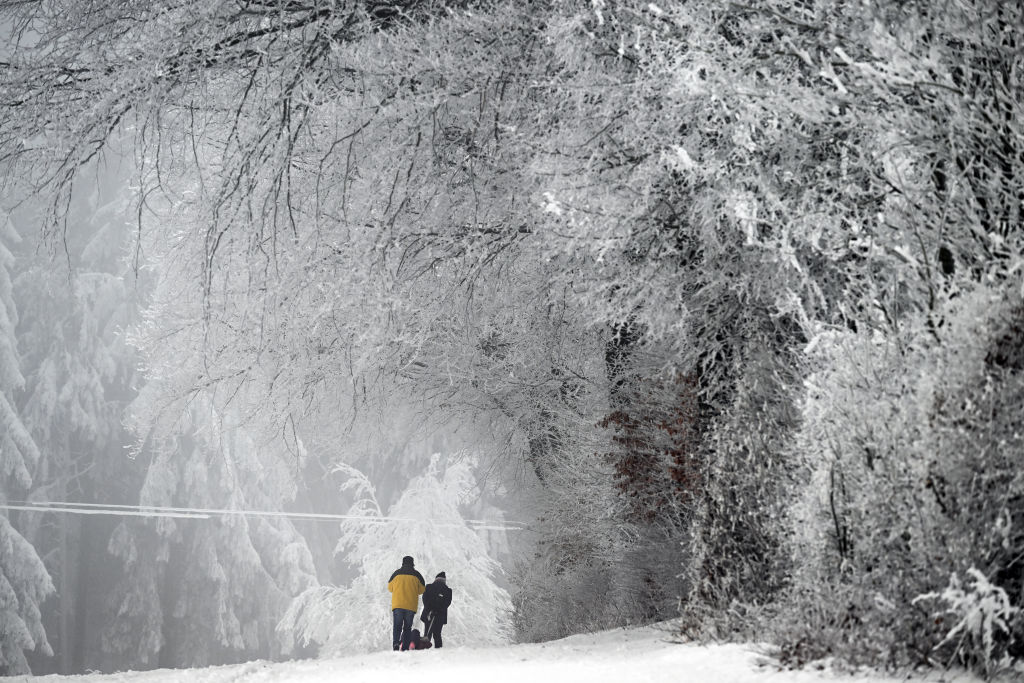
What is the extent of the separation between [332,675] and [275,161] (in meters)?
4.25

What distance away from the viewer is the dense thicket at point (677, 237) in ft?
14.4

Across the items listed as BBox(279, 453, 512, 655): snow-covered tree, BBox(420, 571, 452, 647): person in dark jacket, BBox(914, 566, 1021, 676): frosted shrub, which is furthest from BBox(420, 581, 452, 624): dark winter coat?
BBox(279, 453, 512, 655): snow-covered tree

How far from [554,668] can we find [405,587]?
A: 5889mm

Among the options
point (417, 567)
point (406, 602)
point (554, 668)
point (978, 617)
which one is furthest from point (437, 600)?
point (417, 567)

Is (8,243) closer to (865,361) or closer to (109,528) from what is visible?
(109,528)

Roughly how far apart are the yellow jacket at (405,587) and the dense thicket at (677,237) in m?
2.70

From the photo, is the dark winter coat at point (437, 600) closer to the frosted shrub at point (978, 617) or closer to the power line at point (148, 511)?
the frosted shrub at point (978, 617)

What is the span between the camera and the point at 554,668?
6.96 meters

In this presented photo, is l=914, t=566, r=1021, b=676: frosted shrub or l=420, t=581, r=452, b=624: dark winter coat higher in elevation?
l=914, t=566, r=1021, b=676: frosted shrub

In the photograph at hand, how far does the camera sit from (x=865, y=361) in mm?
4922

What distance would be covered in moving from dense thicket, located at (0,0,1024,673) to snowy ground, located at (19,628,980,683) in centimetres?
24

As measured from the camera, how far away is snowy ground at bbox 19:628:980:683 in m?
4.88

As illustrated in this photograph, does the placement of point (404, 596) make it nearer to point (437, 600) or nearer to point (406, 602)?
point (406, 602)

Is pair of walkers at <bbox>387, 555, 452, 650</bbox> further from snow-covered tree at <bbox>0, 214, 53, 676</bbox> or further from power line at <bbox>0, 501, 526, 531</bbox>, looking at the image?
snow-covered tree at <bbox>0, 214, 53, 676</bbox>
